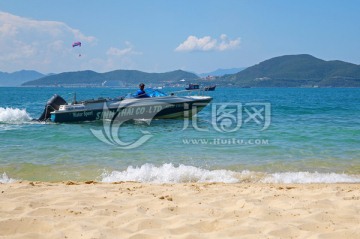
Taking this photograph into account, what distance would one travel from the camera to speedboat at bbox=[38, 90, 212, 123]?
698 inches

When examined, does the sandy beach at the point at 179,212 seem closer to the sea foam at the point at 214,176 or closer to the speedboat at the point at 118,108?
the sea foam at the point at 214,176

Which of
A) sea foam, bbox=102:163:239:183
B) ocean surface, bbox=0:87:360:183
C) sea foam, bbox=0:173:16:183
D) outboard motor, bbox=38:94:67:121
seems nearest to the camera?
sea foam, bbox=0:173:16:183

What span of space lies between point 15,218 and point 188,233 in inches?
78.3

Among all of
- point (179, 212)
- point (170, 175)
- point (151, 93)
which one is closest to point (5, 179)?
point (170, 175)

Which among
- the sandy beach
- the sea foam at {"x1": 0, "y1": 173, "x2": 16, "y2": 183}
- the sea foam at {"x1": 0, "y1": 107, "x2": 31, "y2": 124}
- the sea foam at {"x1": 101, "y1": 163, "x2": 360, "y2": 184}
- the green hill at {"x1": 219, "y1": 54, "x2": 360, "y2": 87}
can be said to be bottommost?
the sea foam at {"x1": 101, "y1": 163, "x2": 360, "y2": 184}

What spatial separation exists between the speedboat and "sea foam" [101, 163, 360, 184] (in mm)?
9895

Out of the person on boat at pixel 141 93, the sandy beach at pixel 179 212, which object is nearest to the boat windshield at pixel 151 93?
the person on boat at pixel 141 93

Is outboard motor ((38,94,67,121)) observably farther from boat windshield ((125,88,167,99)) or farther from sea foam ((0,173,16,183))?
sea foam ((0,173,16,183))

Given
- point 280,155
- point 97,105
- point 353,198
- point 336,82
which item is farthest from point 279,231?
point 336,82

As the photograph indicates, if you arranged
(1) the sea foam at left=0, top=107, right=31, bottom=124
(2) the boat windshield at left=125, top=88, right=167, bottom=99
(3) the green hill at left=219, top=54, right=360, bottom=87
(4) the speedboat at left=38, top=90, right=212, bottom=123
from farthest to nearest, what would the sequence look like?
(3) the green hill at left=219, top=54, right=360, bottom=87
(1) the sea foam at left=0, top=107, right=31, bottom=124
(2) the boat windshield at left=125, top=88, right=167, bottom=99
(4) the speedboat at left=38, top=90, right=212, bottom=123

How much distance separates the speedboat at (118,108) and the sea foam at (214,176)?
9.90 meters

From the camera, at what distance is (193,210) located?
479 cm

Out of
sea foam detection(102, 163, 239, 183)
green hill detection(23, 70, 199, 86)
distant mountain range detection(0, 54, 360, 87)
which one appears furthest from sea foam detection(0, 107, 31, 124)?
green hill detection(23, 70, 199, 86)

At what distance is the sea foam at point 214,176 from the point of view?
7598 mm
